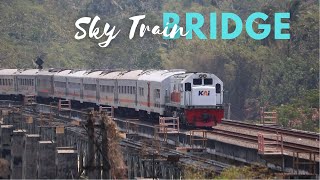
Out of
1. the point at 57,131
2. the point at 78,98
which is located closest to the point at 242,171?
the point at 57,131

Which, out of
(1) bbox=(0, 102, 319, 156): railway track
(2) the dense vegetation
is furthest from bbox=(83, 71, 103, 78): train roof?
(1) bbox=(0, 102, 319, 156): railway track

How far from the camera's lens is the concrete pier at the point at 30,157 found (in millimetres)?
43656

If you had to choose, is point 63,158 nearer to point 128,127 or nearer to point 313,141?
point 313,141

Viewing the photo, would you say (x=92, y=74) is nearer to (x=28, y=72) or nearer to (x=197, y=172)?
(x=28, y=72)

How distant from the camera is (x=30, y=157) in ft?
145

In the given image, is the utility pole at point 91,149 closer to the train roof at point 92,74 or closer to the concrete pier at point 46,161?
the concrete pier at point 46,161

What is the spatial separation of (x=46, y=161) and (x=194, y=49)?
166 ft

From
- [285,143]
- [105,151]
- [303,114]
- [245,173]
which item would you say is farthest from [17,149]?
[245,173]

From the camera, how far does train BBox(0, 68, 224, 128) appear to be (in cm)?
4472

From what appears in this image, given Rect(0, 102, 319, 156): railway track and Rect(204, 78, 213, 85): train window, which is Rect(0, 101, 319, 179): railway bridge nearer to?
Rect(0, 102, 319, 156): railway track

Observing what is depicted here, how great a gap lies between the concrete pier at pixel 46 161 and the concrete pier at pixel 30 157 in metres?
2.97

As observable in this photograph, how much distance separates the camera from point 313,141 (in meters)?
37.5

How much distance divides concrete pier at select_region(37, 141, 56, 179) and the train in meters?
6.47

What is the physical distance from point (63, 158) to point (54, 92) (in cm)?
4043
